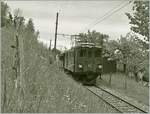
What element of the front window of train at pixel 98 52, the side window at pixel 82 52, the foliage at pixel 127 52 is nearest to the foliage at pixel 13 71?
the side window at pixel 82 52

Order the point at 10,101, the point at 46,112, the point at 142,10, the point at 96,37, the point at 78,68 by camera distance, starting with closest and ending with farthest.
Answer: the point at 10,101 → the point at 46,112 → the point at 142,10 → the point at 78,68 → the point at 96,37

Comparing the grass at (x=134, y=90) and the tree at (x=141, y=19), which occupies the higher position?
the tree at (x=141, y=19)

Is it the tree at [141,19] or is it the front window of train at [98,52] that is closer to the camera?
the tree at [141,19]

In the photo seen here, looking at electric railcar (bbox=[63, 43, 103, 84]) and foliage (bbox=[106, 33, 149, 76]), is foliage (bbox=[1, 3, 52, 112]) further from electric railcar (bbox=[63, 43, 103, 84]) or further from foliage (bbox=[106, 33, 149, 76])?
foliage (bbox=[106, 33, 149, 76])

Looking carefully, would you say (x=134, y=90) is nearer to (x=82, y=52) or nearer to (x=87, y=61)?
(x=87, y=61)

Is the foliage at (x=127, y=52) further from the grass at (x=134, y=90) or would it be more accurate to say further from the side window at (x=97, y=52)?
the side window at (x=97, y=52)

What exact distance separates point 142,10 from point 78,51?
9547 millimetres

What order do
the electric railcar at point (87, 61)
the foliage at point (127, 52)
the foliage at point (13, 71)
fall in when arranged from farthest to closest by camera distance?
1. the foliage at point (127, 52)
2. the electric railcar at point (87, 61)
3. the foliage at point (13, 71)

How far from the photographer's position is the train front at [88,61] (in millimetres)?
28531

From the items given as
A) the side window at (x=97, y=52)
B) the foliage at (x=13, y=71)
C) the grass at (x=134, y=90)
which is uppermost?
the side window at (x=97, y=52)

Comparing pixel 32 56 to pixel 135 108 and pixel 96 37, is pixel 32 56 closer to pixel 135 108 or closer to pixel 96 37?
pixel 135 108

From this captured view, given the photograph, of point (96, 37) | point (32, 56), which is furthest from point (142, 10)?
point (96, 37)

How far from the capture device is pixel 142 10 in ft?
66.0

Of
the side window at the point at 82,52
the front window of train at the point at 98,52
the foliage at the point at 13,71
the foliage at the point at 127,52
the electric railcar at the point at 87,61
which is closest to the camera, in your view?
the foliage at the point at 13,71
